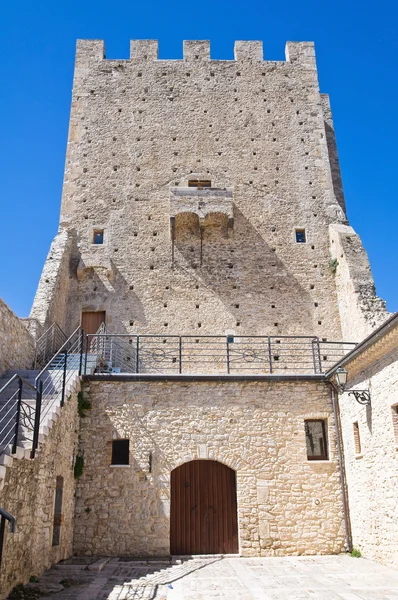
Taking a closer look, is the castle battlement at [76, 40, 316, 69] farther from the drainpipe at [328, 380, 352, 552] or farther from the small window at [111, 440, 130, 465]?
the small window at [111, 440, 130, 465]

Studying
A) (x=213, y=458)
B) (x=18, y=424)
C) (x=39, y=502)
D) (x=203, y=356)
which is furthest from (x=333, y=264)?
(x=18, y=424)

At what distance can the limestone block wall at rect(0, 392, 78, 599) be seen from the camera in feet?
23.0

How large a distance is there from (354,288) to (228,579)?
Result: 8919 millimetres

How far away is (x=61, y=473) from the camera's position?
9555mm

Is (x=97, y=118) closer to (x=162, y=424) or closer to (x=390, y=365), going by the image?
(x=162, y=424)

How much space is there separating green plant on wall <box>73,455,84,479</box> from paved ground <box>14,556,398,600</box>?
1.71m

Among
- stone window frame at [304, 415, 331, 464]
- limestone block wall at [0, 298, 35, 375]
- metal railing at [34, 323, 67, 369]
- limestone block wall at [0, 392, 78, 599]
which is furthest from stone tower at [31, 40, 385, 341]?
limestone block wall at [0, 392, 78, 599]

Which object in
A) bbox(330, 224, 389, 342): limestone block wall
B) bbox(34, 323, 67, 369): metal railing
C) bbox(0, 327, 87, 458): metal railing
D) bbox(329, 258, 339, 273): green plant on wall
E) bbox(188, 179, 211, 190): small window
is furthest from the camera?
bbox(188, 179, 211, 190): small window

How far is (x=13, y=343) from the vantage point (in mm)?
11844

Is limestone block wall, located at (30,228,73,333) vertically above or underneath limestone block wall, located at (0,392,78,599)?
above

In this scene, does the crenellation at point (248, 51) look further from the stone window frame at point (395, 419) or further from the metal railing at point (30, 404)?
the stone window frame at point (395, 419)

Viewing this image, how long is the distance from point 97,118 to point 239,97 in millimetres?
4986

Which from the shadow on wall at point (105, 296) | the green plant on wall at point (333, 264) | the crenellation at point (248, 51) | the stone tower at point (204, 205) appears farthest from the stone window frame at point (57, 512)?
the crenellation at point (248, 51)

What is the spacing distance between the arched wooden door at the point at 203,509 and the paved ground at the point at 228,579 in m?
0.51
